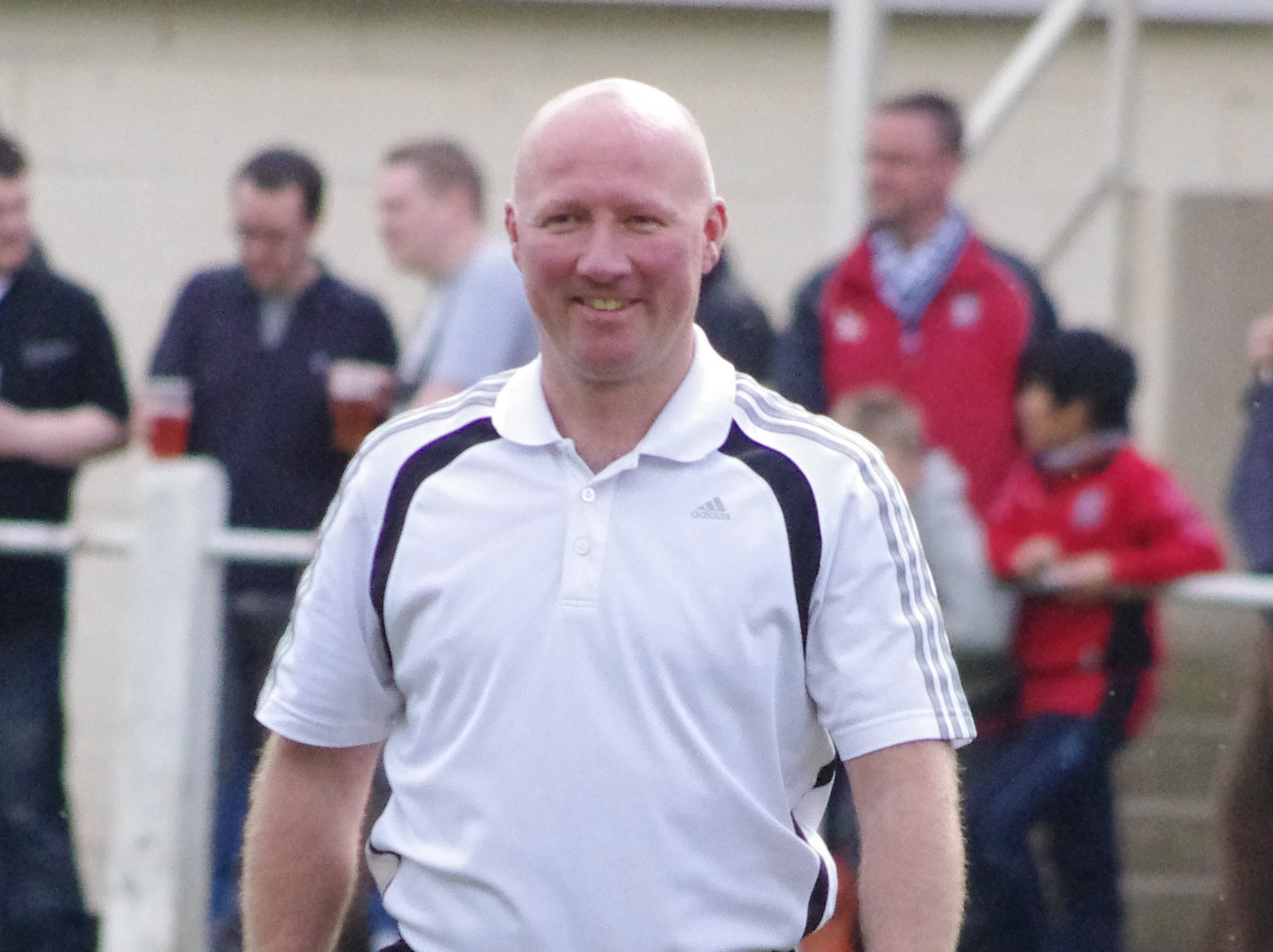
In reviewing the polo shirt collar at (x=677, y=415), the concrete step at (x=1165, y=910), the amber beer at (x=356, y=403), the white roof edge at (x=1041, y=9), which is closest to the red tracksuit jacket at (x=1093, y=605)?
the concrete step at (x=1165, y=910)

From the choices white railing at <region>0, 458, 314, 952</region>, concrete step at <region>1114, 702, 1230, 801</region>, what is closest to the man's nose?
white railing at <region>0, 458, 314, 952</region>

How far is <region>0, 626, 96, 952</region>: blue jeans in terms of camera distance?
533cm

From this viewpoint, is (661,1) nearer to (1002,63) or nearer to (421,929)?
(1002,63)

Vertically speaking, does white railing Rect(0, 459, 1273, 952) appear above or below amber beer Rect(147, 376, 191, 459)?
below

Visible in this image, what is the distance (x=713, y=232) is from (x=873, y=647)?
1.65 ft

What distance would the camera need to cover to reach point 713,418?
2.63 metres

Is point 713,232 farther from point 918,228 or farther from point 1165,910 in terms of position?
point 1165,910

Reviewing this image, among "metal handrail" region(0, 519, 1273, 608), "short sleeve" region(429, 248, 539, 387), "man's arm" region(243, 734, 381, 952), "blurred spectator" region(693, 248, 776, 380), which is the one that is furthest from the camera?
"short sleeve" region(429, 248, 539, 387)

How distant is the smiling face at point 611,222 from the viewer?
2.48m

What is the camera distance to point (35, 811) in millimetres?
5453

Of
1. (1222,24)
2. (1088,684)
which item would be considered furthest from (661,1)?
(1088,684)

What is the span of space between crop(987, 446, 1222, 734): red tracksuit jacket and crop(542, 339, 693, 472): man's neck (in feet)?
7.08

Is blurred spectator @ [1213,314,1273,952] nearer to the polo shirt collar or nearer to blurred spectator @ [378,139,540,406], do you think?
blurred spectator @ [378,139,540,406]

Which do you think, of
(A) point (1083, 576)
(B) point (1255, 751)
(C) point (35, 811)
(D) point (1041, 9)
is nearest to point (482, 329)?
(A) point (1083, 576)
